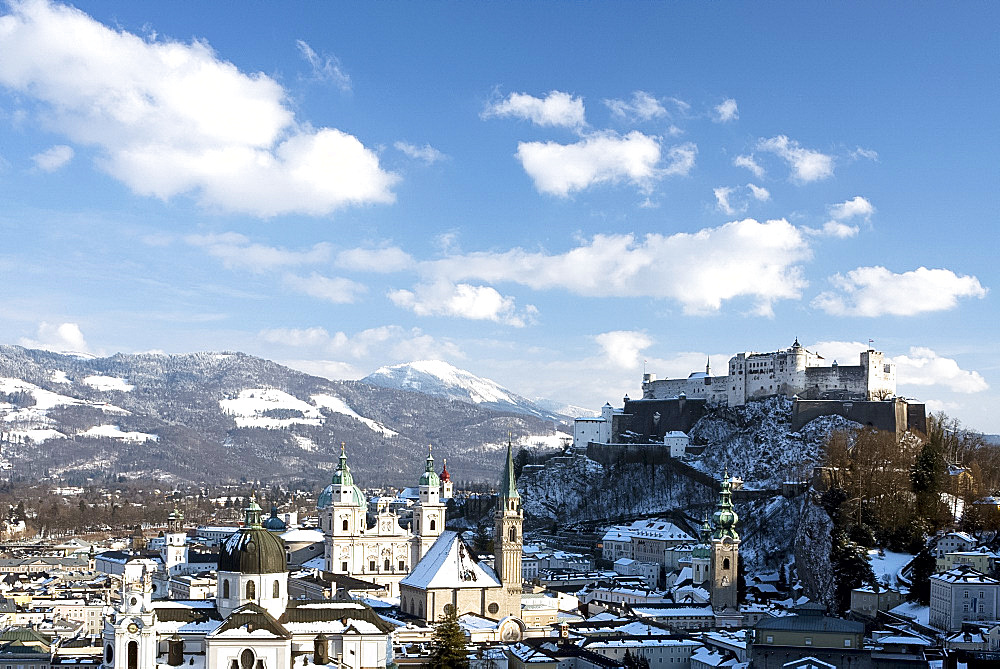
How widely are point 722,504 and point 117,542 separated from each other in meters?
82.5

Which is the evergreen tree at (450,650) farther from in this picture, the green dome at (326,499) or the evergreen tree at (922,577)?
the green dome at (326,499)

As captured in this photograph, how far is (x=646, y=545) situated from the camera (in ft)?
322

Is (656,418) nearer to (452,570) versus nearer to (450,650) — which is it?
(452,570)

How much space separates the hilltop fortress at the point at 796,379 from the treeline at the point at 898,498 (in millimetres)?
13722

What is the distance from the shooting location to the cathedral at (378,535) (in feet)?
260

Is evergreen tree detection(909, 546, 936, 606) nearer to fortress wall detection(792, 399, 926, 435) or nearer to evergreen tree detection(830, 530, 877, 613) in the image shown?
evergreen tree detection(830, 530, 877, 613)

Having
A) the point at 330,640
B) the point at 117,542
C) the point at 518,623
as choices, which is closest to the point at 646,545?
the point at 518,623

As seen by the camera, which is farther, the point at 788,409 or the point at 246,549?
the point at 788,409

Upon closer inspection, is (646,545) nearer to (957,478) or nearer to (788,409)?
(788,409)

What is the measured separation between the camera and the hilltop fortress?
102m

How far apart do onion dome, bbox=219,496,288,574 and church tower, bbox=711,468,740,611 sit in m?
33.8

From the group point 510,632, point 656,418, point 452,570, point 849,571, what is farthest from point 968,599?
point 656,418

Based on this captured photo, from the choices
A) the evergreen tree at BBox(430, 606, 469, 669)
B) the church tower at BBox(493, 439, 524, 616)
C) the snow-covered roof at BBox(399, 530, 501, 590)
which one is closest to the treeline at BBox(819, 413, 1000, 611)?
the church tower at BBox(493, 439, 524, 616)

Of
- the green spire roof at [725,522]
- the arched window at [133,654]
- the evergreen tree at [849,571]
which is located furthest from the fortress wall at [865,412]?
the arched window at [133,654]
